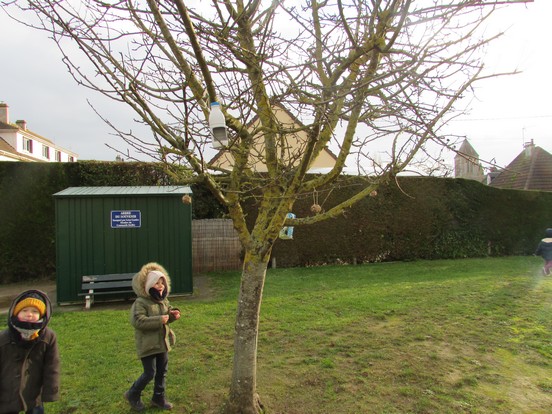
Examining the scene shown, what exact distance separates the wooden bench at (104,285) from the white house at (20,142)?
27.2m

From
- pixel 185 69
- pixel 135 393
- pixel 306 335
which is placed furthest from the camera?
pixel 306 335

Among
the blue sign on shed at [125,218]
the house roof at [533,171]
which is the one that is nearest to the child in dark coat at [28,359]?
the blue sign on shed at [125,218]

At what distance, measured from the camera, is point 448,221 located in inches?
549

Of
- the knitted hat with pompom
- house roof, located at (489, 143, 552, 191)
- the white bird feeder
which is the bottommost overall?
the knitted hat with pompom

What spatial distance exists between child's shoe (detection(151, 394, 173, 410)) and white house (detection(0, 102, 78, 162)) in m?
32.0

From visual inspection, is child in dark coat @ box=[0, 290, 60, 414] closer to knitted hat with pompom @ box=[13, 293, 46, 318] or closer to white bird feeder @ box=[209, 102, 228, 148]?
knitted hat with pompom @ box=[13, 293, 46, 318]

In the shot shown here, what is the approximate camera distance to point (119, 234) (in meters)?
8.06

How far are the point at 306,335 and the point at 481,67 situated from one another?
3949 millimetres

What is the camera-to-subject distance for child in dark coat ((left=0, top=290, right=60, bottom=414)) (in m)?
2.87

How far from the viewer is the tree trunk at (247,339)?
3383 millimetres

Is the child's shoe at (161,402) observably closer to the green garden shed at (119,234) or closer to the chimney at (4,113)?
the green garden shed at (119,234)

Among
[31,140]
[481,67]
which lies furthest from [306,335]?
[31,140]

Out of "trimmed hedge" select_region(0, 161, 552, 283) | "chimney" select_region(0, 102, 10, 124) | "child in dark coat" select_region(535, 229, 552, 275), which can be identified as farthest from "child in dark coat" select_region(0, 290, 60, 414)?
"chimney" select_region(0, 102, 10, 124)

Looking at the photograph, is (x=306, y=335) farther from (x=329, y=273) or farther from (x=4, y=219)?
(x=4, y=219)
